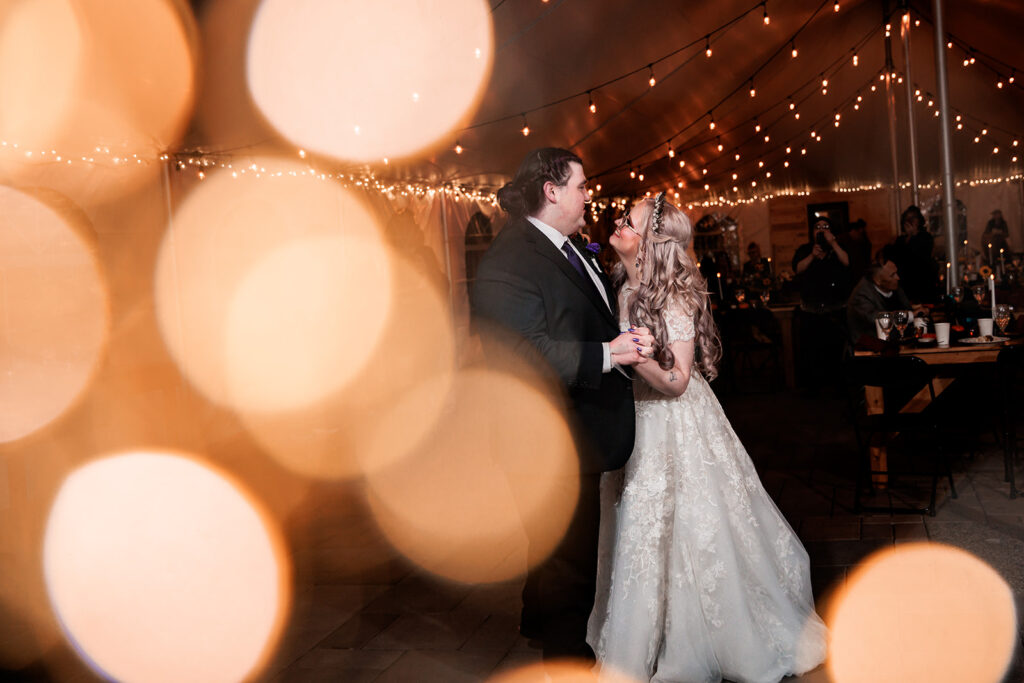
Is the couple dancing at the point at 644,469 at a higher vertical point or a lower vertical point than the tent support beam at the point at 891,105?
lower

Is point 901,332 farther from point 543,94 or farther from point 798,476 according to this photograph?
point 543,94

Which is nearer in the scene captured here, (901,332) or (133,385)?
(901,332)

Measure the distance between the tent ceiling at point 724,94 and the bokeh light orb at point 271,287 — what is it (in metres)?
1.10

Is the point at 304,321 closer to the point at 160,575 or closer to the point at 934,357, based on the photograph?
the point at 160,575

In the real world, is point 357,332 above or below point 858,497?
above

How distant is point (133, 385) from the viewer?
605cm

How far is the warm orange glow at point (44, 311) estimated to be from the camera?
14.4 feet

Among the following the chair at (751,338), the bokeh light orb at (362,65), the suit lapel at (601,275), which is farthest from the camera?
the chair at (751,338)

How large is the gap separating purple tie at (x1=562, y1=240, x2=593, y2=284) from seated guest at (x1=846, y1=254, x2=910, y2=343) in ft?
11.5

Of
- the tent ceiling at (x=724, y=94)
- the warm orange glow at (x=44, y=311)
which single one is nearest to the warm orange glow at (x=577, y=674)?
the warm orange glow at (x=44, y=311)

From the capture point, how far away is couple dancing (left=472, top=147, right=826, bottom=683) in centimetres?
248

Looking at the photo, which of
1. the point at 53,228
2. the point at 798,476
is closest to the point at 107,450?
the point at 53,228

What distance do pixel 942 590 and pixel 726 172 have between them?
12623 mm

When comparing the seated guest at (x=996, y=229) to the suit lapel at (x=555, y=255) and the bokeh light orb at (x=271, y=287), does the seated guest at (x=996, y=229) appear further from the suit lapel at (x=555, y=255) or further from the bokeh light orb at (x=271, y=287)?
the suit lapel at (x=555, y=255)
